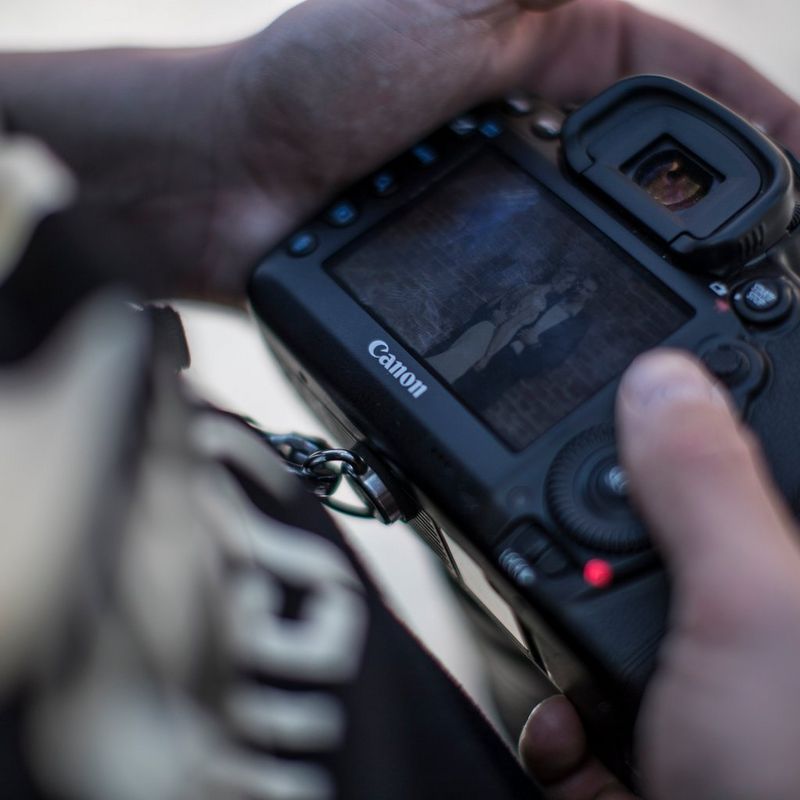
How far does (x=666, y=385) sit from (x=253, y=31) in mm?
1187

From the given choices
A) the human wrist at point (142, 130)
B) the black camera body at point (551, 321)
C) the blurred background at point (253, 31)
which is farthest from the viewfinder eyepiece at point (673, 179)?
the blurred background at point (253, 31)

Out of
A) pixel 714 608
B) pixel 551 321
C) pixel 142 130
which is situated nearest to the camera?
pixel 714 608

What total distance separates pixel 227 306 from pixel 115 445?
481 mm

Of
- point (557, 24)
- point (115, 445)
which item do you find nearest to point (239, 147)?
point (557, 24)

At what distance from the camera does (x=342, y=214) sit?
969 mm

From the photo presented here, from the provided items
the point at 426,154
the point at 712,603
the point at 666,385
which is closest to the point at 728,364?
the point at 666,385

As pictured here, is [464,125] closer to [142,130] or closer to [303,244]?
[303,244]

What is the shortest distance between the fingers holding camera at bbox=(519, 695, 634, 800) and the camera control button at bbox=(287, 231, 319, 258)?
0.45 m

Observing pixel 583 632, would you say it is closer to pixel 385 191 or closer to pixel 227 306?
A: pixel 385 191

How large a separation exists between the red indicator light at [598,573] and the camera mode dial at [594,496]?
1cm

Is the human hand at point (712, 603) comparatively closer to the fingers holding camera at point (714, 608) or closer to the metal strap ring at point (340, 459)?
the fingers holding camera at point (714, 608)

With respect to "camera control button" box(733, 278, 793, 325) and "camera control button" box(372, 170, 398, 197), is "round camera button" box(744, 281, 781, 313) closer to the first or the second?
"camera control button" box(733, 278, 793, 325)

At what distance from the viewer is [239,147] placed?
1.08 m

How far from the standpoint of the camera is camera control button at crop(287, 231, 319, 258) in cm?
95
